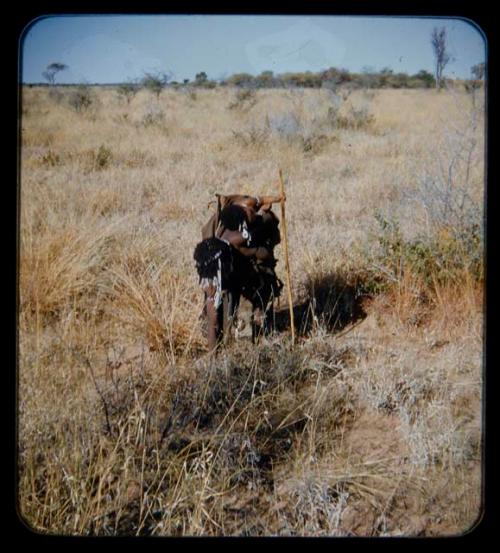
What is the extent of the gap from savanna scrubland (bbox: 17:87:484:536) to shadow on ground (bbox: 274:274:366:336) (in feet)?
0.06

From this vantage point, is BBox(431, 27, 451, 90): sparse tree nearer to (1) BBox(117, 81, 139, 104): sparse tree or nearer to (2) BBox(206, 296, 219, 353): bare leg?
(2) BBox(206, 296, 219, 353): bare leg

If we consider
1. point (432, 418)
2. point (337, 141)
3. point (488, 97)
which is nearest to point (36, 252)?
point (432, 418)

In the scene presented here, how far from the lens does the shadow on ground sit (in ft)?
13.6

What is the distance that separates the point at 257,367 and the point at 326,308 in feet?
3.47

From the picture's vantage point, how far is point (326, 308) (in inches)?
173

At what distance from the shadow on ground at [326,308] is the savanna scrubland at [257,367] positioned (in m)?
0.02

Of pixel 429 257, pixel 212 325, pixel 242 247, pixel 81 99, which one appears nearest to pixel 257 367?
pixel 212 325

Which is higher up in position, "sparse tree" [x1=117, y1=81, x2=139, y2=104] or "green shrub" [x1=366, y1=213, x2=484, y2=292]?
"sparse tree" [x1=117, y1=81, x2=139, y2=104]

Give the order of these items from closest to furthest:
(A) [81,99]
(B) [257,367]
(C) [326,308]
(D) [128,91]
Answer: (B) [257,367]
(C) [326,308]
(A) [81,99]
(D) [128,91]

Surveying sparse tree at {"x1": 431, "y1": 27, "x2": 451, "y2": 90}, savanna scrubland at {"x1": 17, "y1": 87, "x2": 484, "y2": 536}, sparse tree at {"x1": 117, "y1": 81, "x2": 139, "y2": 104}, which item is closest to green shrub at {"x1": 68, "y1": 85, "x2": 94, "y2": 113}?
sparse tree at {"x1": 117, "y1": 81, "x2": 139, "y2": 104}

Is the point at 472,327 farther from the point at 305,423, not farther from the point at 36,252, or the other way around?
Answer: the point at 36,252

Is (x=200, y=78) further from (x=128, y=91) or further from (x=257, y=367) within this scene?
(x=257, y=367)

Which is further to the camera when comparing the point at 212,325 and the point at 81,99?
the point at 81,99

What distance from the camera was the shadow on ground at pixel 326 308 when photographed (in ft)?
13.6
